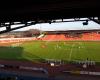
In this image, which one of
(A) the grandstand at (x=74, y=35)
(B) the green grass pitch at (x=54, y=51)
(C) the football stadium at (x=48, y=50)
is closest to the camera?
(C) the football stadium at (x=48, y=50)

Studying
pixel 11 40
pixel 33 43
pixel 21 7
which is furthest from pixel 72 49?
pixel 21 7

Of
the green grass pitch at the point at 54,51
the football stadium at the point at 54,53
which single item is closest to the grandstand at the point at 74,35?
the football stadium at the point at 54,53

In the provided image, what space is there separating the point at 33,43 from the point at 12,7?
31523 mm

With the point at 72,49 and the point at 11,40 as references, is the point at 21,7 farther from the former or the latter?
the point at 11,40

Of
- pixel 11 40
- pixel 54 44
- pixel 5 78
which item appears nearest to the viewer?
pixel 5 78

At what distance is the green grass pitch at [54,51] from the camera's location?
2852 centimetres

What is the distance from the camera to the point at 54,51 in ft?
105

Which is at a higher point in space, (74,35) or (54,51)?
(74,35)

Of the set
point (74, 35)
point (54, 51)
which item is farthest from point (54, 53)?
point (74, 35)

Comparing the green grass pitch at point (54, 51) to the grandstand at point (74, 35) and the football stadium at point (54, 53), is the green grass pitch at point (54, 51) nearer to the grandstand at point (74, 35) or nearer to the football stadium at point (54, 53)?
the football stadium at point (54, 53)

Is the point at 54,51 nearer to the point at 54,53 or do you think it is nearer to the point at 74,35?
the point at 54,53

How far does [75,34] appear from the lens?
37.7 meters

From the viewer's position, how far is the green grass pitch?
28516mm

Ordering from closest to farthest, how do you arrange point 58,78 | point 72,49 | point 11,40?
point 58,78
point 72,49
point 11,40
